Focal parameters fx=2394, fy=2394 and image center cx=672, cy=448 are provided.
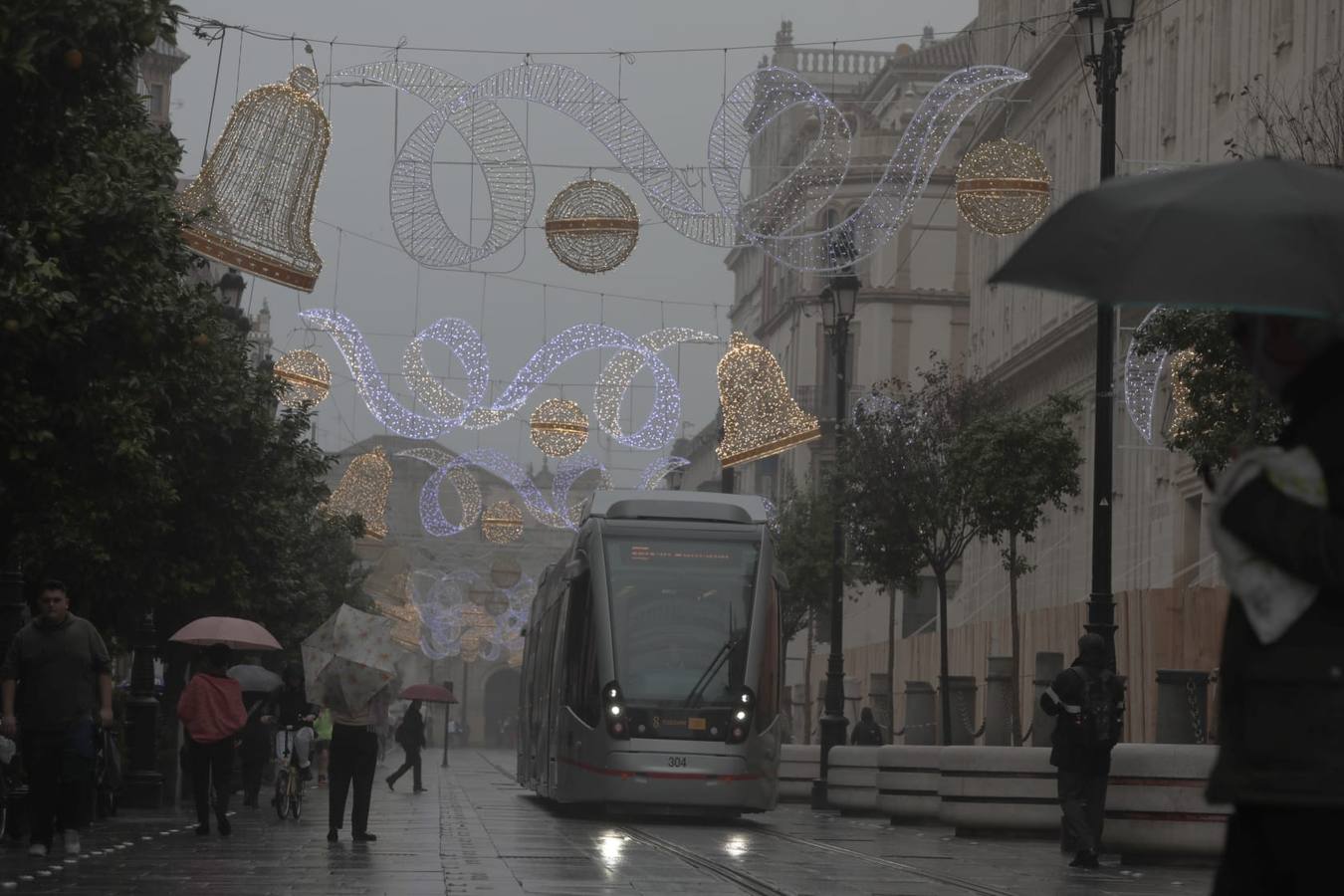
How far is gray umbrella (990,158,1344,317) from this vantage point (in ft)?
15.3

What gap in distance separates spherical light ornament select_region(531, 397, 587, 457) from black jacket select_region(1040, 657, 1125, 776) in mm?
23612

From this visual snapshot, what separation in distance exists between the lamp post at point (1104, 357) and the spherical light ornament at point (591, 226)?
23.2 ft

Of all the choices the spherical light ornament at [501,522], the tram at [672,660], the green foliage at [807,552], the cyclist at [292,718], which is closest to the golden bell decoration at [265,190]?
the tram at [672,660]

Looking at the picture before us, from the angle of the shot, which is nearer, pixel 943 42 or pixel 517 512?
pixel 517 512

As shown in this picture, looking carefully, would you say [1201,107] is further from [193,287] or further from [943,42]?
[943,42]

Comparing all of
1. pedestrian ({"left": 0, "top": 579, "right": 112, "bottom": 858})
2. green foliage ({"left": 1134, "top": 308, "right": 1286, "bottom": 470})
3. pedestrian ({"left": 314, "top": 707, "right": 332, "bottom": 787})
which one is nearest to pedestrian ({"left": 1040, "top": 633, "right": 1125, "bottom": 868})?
green foliage ({"left": 1134, "top": 308, "right": 1286, "bottom": 470})

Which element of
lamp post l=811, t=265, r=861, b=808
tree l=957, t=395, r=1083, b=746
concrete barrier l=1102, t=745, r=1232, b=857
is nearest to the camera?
concrete barrier l=1102, t=745, r=1232, b=857

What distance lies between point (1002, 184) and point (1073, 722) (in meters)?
8.44

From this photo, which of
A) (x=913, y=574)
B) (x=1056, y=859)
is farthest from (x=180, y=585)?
(x=913, y=574)

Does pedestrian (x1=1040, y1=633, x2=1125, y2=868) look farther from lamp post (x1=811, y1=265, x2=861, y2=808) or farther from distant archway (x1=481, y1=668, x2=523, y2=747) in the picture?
distant archway (x1=481, y1=668, x2=523, y2=747)

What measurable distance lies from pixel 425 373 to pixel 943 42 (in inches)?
1759

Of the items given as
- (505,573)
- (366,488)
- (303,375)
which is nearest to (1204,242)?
(303,375)

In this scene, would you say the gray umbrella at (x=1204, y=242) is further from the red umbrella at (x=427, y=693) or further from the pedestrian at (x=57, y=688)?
the red umbrella at (x=427, y=693)

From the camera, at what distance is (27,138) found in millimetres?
14289
